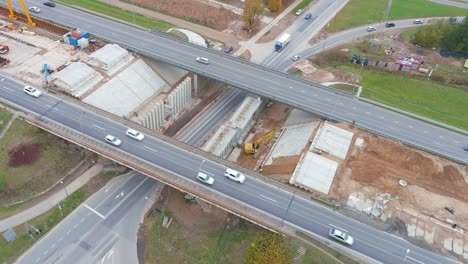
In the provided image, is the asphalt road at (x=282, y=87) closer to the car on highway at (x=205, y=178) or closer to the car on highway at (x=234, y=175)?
the car on highway at (x=234, y=175)

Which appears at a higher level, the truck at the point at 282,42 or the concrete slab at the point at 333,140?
the truck at the point at 282,42

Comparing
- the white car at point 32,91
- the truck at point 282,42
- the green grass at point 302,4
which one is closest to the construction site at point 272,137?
the white car at point 32,91

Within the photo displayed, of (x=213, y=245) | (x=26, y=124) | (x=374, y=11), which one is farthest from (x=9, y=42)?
(x=374, y=11)

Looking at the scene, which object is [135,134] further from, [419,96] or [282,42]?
[419,96]

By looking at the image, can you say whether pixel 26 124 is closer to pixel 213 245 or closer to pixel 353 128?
pixel 213 245

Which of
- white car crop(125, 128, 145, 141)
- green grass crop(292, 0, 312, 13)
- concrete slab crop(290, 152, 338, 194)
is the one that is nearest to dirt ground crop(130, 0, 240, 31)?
green grass crop(292, 0, 312, 13)

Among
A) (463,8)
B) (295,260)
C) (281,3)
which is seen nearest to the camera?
(295,260)
